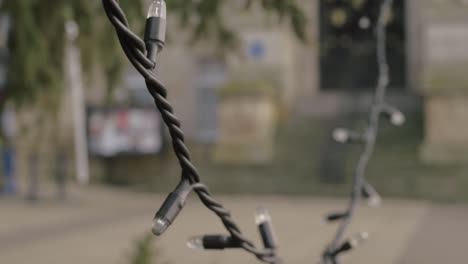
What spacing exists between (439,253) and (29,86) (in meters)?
4.64

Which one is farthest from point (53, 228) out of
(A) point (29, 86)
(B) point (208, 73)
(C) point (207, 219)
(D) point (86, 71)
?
(B) point (208, 73)

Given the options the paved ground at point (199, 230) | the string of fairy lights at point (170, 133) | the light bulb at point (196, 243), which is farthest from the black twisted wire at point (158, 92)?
the paved ground at point (199, 230)

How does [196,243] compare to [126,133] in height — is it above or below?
above

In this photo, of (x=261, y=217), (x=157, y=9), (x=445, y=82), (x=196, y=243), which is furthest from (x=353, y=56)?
(x=157, y=9)

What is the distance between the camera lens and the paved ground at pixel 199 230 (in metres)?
7.97

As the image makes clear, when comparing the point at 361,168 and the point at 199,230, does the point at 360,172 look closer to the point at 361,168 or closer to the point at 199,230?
A: the point at 361,168

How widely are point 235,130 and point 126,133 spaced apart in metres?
2.63

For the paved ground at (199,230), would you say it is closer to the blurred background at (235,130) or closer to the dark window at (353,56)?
the blurred background at (235,130)

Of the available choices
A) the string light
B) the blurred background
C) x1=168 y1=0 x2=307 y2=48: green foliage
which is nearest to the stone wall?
the blurred background

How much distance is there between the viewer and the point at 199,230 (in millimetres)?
10328

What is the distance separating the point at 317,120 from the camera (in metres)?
19.7

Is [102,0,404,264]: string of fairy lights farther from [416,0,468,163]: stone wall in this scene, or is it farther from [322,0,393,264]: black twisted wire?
[416,0,468,163]: stone wall

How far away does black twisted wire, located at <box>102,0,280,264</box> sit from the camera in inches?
37.8

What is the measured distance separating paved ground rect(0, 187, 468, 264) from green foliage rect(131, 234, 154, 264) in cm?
38
